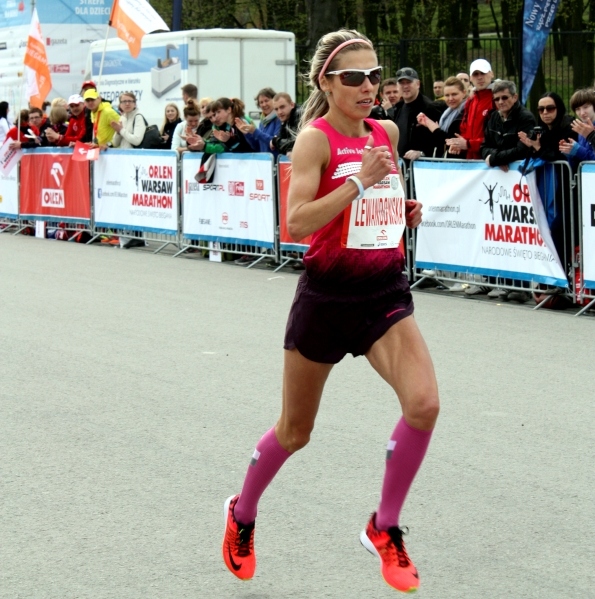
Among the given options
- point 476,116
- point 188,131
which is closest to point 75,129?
point 188,131

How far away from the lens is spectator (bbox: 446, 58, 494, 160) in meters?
12.3

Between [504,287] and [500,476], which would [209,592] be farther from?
[504,287]

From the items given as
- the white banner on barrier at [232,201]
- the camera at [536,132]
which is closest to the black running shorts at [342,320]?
the camera at [536,132]

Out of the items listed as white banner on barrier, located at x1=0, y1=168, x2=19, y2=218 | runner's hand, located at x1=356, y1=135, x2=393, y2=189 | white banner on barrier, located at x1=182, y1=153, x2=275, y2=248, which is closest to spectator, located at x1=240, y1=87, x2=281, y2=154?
→ white banner on barrier, located at x1=182, y1=153, x2=275, y2=248

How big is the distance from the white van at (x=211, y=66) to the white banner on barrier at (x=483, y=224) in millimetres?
9034

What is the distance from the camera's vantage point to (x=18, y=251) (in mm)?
17203

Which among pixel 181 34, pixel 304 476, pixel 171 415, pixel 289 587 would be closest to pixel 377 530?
pixel 289 587

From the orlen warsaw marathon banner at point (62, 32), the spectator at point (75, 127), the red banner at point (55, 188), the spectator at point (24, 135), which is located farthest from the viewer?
the orlen warsaw marathon banner at point (62, 32)

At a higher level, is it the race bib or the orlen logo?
the race bib

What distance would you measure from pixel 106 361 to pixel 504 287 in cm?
454

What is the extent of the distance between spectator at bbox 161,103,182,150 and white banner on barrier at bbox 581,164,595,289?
809 centimetres

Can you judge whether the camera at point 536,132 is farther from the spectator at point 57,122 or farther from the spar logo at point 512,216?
the spectator at point 57,122

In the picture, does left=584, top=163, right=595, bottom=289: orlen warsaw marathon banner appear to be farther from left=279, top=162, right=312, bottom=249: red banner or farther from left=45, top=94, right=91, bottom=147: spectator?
left=45, top=94, right=91, bottom=147: spectator

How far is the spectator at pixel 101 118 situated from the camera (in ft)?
58.6
